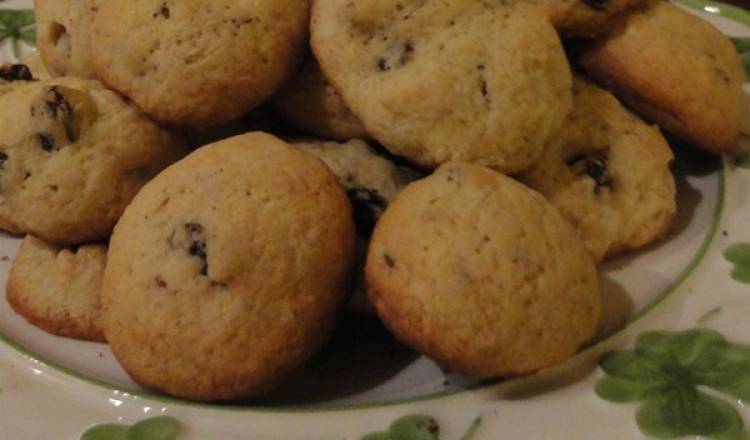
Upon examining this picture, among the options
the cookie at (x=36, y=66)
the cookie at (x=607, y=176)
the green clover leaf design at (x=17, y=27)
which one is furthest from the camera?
the green clover leaf design at (x=17, y=27)

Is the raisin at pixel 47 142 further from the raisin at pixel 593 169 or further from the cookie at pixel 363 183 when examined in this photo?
the raisin at pixel 593 169

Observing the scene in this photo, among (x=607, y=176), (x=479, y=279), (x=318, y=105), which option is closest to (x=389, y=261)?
(x=479, y=279)

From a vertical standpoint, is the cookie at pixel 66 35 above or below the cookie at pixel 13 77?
above

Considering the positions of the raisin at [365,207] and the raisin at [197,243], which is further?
the raisin at [365,207]

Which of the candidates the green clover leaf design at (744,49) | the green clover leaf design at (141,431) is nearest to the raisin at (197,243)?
the green clover leaf design at (141,431)

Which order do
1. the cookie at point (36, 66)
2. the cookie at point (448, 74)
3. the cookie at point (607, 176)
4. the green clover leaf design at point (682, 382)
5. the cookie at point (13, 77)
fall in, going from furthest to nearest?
1. the cookie at point (36, 66)
2. the cookie at point (13, 77)
3. the cookie at point (607, 176)
4. the cookie at point (448, 74)
5. the green clover leaf design at point (682, 382)

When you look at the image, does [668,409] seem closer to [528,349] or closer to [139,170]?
[528,349]

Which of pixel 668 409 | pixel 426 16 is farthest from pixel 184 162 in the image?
pixel 668 409

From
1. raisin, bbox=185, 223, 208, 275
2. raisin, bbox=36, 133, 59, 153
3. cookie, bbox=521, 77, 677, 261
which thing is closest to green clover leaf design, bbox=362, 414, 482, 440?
raisin, bbox=185, 223, 208, 275
